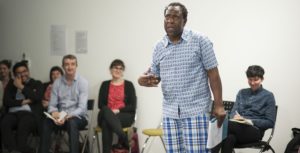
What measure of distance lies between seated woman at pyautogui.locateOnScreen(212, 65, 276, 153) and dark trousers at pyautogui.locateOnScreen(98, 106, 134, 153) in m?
1.29

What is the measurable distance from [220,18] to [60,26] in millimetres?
2275

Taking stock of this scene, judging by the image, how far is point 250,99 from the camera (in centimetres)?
401

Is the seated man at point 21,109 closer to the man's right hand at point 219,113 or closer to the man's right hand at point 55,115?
the man's right hand at point 55,115

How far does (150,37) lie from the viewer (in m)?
5.10

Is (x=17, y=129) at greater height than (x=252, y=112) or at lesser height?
lesser

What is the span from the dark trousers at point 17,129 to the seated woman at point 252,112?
96.1 inches

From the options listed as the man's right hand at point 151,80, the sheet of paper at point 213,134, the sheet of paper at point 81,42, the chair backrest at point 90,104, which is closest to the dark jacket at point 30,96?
the chair backrest at point 90,104

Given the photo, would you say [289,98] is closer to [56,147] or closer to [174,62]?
[174,62]

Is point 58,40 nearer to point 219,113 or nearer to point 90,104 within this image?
point 90,104

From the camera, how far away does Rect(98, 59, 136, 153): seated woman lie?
4.57m

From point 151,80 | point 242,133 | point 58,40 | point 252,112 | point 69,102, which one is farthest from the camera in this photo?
point 58,40

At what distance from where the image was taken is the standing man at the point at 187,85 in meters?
2.31

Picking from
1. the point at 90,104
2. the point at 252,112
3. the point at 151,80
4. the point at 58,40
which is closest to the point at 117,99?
the point at 90,104

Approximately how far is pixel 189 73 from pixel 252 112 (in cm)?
189
